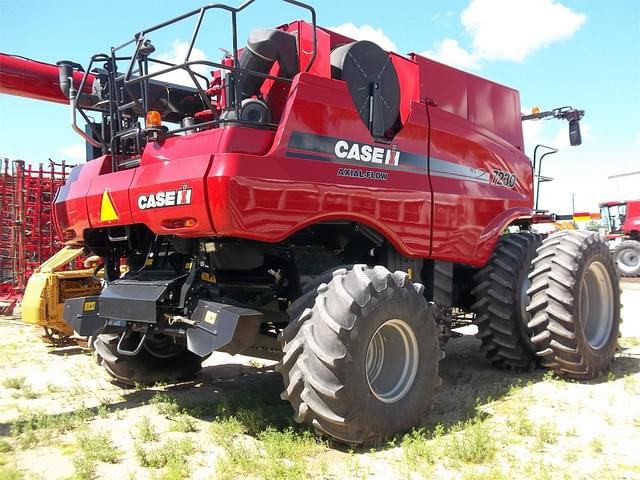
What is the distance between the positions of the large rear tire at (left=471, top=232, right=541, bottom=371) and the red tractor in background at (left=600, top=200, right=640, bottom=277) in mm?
16199

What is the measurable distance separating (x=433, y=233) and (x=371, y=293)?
1.45 meters

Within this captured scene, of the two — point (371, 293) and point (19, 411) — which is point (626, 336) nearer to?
point (371, 293)

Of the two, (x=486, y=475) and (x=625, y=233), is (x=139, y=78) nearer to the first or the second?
(x=486, y=475)

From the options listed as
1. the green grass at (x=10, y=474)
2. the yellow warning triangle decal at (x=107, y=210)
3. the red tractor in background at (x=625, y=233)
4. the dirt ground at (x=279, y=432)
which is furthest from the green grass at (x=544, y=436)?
the red tractor in background at (x=625, y=233)

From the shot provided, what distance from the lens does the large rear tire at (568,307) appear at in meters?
5.57

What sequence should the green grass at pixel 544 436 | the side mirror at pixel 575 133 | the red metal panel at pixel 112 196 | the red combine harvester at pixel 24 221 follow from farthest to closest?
1. the red combine harvester at pixel 24 221
2. the side mirror at pixel 575 133
3. the red metal panel at pixel 112 196
4. the green grass at pixel 544 436

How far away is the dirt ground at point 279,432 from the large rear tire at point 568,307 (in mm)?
217

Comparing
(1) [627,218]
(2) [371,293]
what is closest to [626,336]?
(2) [371,293]

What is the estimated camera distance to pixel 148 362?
585cm

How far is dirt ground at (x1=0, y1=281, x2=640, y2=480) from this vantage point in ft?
11.8

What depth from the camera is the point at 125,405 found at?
5230 millimetres

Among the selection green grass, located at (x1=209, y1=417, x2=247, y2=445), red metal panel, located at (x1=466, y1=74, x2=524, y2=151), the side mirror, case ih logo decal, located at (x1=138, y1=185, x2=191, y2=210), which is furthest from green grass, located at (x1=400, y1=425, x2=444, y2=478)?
the side mirror

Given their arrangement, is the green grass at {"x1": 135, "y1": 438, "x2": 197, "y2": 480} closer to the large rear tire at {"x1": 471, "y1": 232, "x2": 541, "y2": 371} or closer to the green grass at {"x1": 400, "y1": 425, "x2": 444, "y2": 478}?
the green grass at {"x1": 400, "y1": 425, "x2": 444, "y2": 478}

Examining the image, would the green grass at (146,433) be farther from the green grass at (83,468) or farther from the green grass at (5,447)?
the green grass at (5,447)
